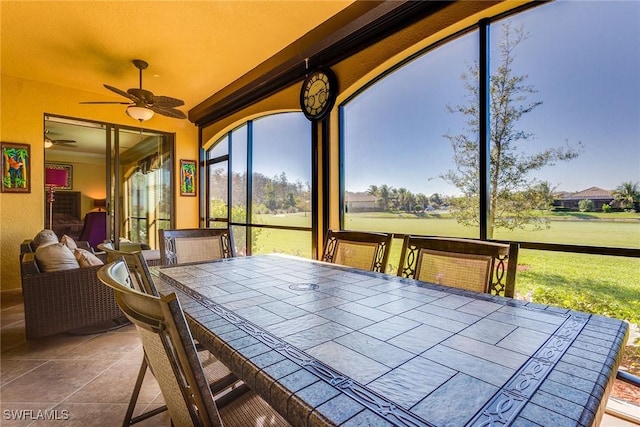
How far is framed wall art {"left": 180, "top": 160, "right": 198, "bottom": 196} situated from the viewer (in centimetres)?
587

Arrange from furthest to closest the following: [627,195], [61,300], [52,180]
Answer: [52,180]
[61,300]
[627,195]

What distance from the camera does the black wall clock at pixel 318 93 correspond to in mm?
3227

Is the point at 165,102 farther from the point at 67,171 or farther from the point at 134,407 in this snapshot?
the point at 134,407

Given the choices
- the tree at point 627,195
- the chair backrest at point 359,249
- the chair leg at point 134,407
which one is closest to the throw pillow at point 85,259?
the chair leg at point 134,407

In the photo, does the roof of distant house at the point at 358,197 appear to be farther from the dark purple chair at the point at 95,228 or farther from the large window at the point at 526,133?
the dark purple chair at the point at 95,228

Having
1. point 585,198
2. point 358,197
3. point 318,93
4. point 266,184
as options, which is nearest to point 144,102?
point 266,184

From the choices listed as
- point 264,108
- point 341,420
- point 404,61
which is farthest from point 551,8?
point 264,108

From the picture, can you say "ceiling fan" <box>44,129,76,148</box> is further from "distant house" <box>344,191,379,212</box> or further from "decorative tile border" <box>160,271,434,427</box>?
"decorative tile border" <box>160,271,434,427</box>

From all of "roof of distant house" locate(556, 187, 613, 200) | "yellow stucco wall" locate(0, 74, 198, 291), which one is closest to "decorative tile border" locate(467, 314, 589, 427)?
"roof of distant house" locate(556, 187, 613, 200)

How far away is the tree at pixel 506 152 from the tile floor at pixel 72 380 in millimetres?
→ 2476

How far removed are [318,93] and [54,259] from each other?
284cm

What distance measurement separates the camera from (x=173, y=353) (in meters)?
0.65

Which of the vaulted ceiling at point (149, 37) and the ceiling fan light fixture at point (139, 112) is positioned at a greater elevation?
the vaulted ceiling at point (149, 37)

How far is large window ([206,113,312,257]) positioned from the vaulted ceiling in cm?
88
